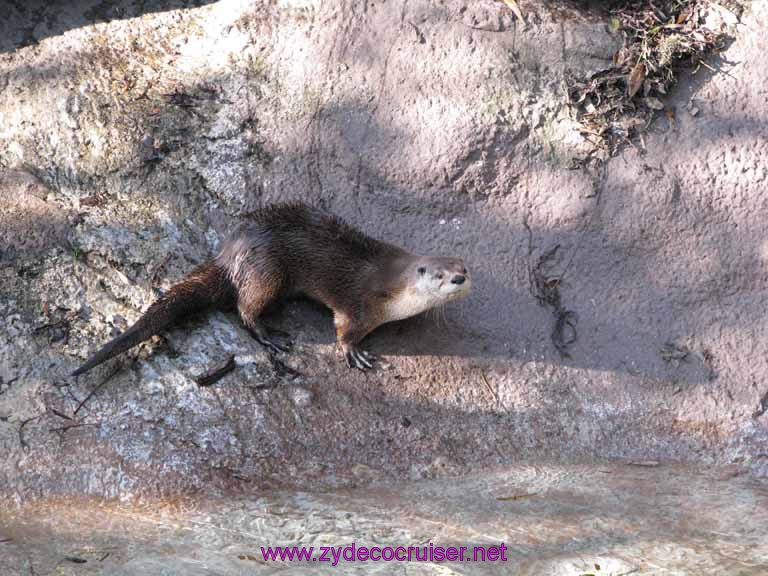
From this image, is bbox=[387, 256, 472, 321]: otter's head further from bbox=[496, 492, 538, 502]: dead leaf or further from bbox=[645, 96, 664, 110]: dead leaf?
bbox=[645, 96, 664, 110]: dead leaf

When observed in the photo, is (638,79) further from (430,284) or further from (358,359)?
(358,359)

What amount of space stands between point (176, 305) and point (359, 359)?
0.82 metres

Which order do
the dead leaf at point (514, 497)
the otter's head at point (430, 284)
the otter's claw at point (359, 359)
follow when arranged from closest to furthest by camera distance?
the dead leaf at point (514, 497) → the otter's head at point (430, 284) → the otter's claw at point (359, 359)

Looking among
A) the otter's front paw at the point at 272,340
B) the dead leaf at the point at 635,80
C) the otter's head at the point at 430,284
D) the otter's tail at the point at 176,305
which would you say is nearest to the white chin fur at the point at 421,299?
the otter's head at the point at 430,284

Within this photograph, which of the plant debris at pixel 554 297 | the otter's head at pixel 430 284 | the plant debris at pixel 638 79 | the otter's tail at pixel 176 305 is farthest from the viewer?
the plant debris at pixel 638 79

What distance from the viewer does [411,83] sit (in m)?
4.36

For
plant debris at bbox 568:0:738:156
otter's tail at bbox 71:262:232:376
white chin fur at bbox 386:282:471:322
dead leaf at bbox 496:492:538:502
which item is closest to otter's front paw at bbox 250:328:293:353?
otter's tail at bbox 71:262:232:376

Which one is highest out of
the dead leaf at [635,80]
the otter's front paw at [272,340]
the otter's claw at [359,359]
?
the dead leaf at [635,80]

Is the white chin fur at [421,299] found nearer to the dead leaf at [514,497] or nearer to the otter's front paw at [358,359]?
the otter's front paw at [358,359]

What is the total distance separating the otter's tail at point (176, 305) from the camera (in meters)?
3.39

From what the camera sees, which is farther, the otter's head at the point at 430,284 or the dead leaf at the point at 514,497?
the otter's head at the point at 430,284

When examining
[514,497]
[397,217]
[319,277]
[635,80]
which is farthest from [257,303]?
[635,80]

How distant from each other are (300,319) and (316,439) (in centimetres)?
68

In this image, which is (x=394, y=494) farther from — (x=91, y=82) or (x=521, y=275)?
(x=91, y=82)
